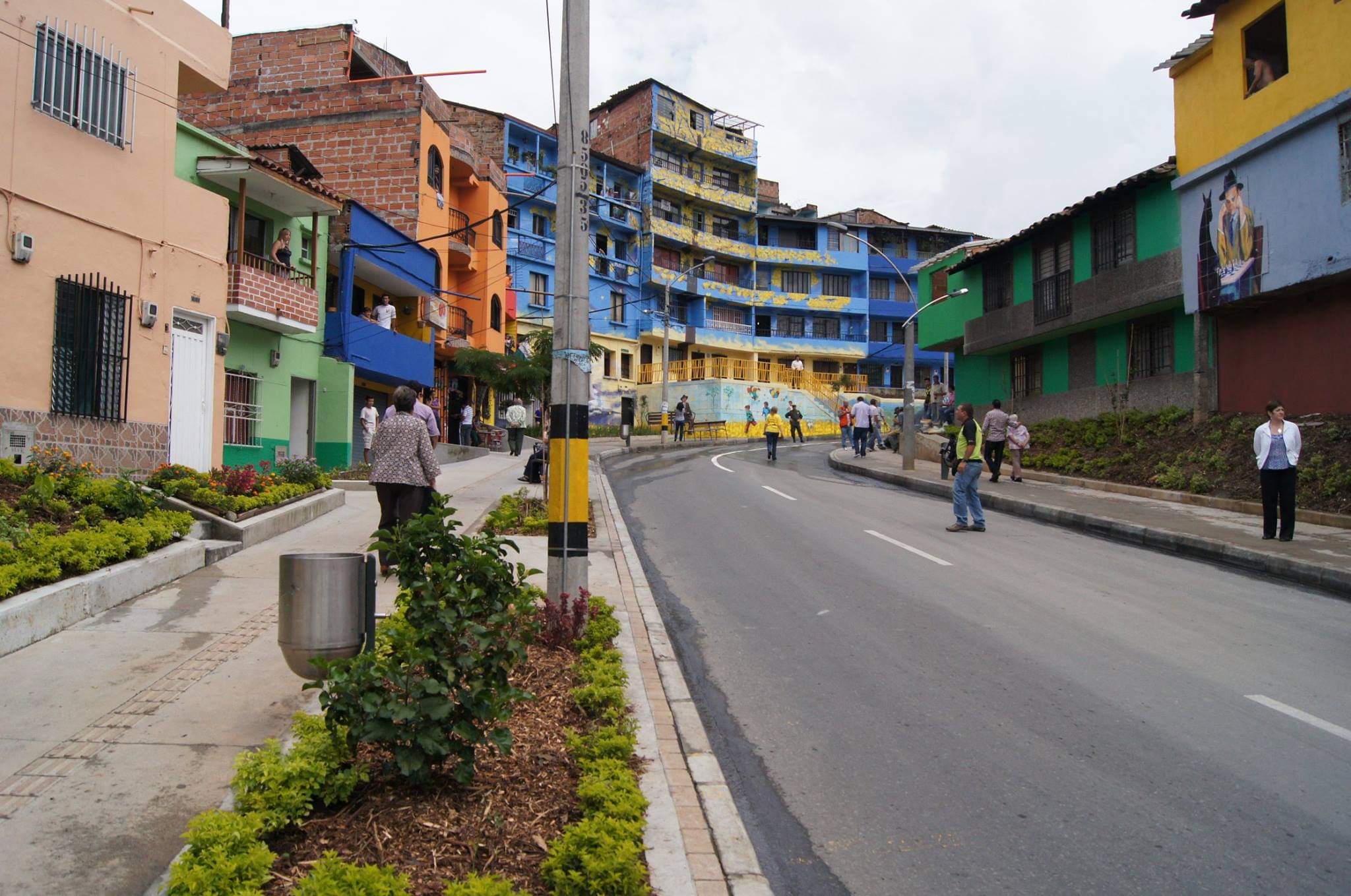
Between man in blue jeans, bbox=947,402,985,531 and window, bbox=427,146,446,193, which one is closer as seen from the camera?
man in blue jeans, bbox=947,402,985,531

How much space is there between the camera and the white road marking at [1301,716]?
5.08m

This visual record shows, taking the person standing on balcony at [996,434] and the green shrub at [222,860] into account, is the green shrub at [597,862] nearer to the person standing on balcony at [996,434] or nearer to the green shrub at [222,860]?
the green shrub at [222,860]

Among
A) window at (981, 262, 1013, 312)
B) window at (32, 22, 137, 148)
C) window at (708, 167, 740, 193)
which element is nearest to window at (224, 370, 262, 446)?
window at (32, 22, 137, 148)

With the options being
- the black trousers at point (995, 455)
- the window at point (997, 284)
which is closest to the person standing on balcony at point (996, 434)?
the black trousers at point (995, 455)

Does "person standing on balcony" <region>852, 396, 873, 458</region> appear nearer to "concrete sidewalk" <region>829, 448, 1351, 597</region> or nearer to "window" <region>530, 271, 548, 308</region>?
"concrete sidewalk" <region>829, 448, 1351, 597</region>

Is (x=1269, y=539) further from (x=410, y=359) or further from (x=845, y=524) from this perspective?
(x=410, y=359)

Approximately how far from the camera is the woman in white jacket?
11.1 meters

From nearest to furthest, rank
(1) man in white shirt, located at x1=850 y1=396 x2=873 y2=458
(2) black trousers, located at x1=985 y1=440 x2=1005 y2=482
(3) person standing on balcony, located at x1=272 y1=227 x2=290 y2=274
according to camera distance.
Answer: (2) black trousers, located at x1=985 y1=440 x2=1005 y2=482 < (3) person standing on balcony, located at x1=272 y1=227 x2=290 y2=274 < (1) man in white shirt, located at x1=850 y1=396 x2=873 y2=458

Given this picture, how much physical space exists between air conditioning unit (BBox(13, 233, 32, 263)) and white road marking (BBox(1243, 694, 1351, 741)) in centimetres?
1373

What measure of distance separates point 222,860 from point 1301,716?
18.3 ft

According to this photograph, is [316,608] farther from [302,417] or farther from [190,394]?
[302,417]

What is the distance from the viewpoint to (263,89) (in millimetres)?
30094

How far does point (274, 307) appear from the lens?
62.2ft

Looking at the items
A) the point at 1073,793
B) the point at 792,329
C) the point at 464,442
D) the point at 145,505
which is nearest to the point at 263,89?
the point at 464,442
